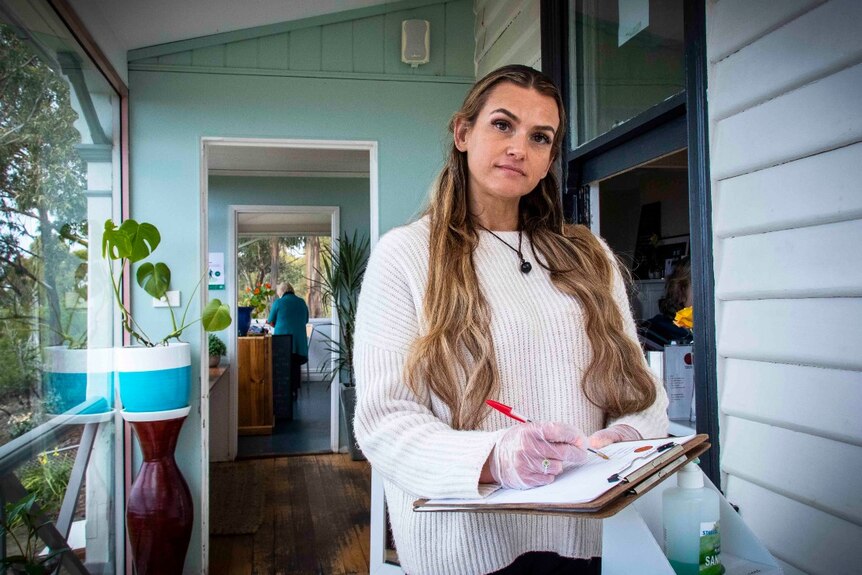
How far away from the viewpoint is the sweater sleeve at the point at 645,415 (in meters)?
1.02

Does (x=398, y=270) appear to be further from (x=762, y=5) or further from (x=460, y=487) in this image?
(x=762, y=5)

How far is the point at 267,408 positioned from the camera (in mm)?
6930

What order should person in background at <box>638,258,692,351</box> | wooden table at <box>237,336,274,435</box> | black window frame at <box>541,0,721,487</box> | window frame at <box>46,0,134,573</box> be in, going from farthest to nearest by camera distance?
wooden table at <box>237,336,274,435</box>
window frame at <box>46,0,134,573</box>
person in background at <box>638,258,692,351</box>
black window frame at <box>541,0,721,487</box>

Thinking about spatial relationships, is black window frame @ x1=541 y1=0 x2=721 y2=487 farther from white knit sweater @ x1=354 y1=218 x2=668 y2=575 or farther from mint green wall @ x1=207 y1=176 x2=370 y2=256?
mint green wall @ x1=207 y1=176 x2=370 y2=256

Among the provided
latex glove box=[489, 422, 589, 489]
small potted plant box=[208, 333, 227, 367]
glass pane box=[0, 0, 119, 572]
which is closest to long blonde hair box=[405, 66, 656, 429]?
latex glove box=[489, 422, 589, 489]

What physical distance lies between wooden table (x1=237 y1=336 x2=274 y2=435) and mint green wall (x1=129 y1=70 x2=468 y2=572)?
3.25 m

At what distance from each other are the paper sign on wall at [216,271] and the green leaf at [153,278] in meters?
2.60

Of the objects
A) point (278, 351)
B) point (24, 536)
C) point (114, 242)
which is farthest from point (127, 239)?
point (278, 351)

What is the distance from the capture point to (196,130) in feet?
11.6

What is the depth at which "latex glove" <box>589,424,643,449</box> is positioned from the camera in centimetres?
93

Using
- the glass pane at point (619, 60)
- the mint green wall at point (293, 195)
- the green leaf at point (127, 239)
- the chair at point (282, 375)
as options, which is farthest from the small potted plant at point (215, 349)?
the glass pane at point (619, 60)

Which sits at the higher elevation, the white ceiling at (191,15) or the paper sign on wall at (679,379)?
the white ceiling at (191,15)

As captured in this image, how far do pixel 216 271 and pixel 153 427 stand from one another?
3106mm

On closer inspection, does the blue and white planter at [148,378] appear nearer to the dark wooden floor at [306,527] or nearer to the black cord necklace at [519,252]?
the dark wooden floor at [306,527]
